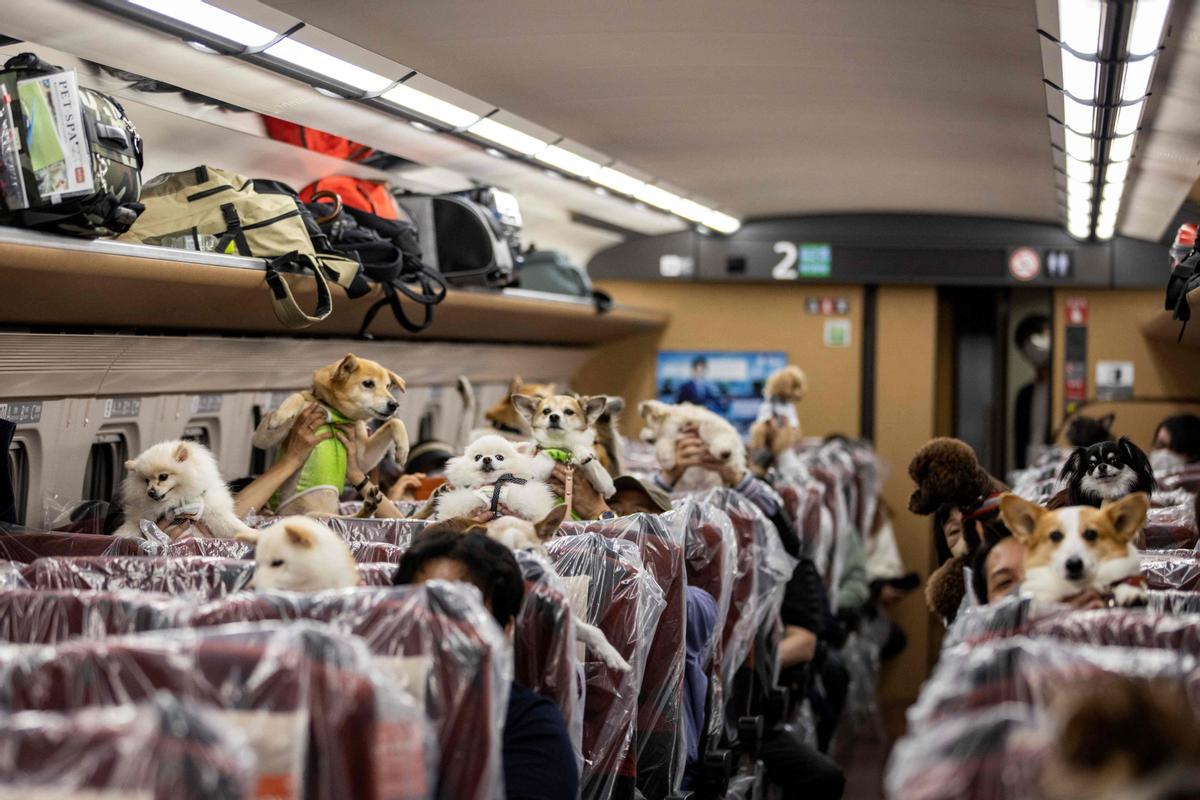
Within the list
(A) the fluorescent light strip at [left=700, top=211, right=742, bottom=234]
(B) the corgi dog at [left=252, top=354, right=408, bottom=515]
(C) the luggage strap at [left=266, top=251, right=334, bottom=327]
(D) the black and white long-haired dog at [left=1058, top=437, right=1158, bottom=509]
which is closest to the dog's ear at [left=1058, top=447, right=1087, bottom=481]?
(D) the black and white long-haired dog at [left=1058, top=437, right=1158, bottom=509]

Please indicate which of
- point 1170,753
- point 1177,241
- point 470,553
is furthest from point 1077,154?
point 1170,753

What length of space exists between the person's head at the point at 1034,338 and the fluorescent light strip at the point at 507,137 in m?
5.36

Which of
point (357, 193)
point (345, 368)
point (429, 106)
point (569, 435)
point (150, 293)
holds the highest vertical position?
point (429, 106)

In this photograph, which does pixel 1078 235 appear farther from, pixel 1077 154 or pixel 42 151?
pixel 42 151

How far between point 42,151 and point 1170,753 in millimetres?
2746

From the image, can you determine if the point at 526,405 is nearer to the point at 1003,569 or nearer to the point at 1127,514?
the point at 1003,569

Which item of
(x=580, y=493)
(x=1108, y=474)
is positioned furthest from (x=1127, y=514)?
(x=580, y=493)

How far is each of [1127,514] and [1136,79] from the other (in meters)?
1.86

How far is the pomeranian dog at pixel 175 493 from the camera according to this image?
3475mm

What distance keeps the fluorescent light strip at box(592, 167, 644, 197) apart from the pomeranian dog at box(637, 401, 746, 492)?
1690 millimetres

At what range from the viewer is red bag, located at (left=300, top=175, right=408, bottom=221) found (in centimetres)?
545

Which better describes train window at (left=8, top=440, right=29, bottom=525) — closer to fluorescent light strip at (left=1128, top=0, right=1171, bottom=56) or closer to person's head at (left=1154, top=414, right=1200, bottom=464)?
fluorescent light strip at (left=1128, top=0, right=1171, bottom=56)

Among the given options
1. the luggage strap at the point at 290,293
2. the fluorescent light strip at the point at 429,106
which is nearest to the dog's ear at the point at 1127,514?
the luggage strap at the point at 290,293

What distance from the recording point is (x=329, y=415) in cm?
436
